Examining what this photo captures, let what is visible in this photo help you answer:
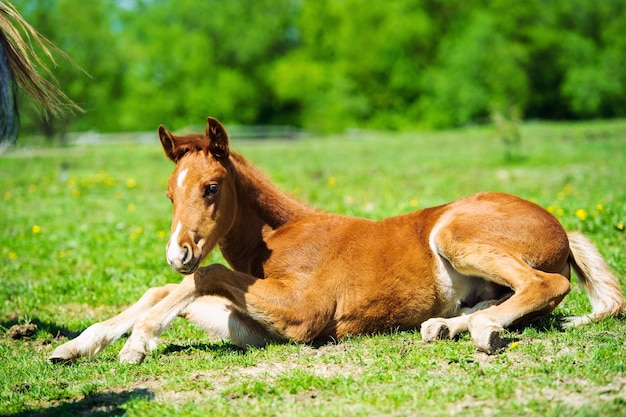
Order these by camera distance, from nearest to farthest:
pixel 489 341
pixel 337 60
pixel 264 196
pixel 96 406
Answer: pixel 96 406, pixel 489 341, pixel 264 196, pixel 337 60

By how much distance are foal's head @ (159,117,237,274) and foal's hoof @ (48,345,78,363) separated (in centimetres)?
119

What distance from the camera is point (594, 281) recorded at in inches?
230

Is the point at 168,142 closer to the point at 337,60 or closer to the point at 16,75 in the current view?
the point at 16,75

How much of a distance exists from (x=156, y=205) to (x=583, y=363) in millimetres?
10060

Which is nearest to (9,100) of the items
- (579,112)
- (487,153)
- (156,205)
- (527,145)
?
(156,205)

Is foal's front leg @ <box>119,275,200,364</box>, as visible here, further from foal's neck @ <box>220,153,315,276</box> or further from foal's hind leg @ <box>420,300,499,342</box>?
foal's hind leg @ <box>420,300,499,342</box>

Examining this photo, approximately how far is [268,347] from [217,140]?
66.8 inches

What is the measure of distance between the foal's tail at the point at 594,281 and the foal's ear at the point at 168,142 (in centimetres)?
347

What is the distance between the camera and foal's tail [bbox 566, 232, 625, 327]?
5.66 meters

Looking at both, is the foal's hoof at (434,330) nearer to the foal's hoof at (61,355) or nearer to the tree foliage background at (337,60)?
the foal's hoof at (61,355)

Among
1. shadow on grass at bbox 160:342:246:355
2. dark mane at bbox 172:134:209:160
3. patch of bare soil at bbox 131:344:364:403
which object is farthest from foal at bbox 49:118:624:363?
patch of bare soil at bbox 131:344:364:403

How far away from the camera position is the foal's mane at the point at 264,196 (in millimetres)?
5906

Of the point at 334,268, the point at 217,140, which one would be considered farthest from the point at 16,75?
the point at 334,268

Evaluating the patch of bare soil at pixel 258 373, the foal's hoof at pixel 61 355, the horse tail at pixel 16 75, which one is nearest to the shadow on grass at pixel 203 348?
the patch of bare soil at pixel 258 373
